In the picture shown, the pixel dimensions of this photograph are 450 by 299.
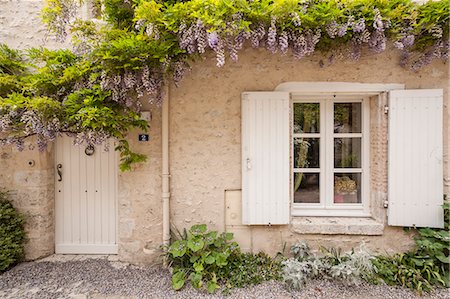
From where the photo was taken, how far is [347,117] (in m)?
3.54

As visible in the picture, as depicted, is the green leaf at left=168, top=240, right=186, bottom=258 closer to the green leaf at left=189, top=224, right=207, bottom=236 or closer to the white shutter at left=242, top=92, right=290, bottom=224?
the green leaf at left=189, top=224, right=207, bottom=236

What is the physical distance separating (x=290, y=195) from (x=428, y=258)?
1.72m

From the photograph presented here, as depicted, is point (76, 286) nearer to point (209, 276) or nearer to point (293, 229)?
point (209, 276)

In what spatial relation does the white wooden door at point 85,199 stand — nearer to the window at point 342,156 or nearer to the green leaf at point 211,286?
the green leaf at point 211,286

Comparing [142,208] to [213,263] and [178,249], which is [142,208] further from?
[213,263]

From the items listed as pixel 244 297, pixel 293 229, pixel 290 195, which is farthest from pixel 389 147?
pixel 244 297

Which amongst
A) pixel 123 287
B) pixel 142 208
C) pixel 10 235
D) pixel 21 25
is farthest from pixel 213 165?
pixel 21 25

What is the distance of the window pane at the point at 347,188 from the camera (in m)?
3.56

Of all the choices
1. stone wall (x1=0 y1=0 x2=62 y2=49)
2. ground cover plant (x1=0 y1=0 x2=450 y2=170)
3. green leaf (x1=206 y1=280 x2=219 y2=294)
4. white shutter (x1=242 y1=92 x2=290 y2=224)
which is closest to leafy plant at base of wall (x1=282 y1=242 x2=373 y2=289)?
white shutter (x1=242 y1=92 x2=290 y2=224)

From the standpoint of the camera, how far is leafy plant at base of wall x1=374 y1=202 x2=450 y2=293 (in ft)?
9.50

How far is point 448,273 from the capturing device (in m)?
2.95

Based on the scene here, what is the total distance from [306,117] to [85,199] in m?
3.38

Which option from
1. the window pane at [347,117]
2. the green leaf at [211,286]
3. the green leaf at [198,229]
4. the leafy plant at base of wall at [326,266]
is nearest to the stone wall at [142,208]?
the green leaf at [198,229]

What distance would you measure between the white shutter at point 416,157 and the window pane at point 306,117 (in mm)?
875
